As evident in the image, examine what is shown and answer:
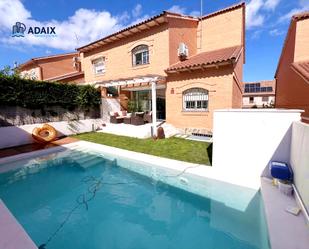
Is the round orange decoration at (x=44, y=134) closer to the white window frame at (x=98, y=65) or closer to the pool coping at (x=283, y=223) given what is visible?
the white window frame at (x=98, y=65)

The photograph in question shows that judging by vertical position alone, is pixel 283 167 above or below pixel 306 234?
above

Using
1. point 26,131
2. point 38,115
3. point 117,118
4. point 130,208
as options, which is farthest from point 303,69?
point 26,131

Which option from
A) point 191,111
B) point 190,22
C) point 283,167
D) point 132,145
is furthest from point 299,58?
point 132,145

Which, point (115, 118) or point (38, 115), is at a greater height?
point (38, 115)

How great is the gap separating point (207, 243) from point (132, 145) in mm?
8563

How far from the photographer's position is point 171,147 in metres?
11.8

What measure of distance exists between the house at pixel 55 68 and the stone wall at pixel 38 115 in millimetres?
8853

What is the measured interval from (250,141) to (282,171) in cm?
145

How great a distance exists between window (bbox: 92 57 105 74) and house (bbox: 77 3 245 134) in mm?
992

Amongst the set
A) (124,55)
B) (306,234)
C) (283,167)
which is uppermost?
(124,55)

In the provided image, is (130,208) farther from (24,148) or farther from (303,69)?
(303,69)

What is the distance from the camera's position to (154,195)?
23.6 ft

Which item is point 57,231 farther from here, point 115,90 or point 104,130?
point 115,90

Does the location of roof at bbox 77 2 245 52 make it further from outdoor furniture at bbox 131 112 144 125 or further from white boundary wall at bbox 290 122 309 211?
white boundary wall at bbox 290 122 309 211
